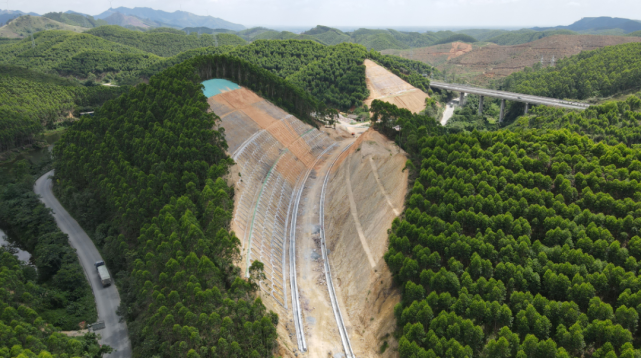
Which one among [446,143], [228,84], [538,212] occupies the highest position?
[228,84]

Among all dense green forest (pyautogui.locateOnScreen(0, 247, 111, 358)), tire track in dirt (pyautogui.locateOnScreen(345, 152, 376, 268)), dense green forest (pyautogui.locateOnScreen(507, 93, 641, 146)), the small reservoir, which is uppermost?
the small reservoir

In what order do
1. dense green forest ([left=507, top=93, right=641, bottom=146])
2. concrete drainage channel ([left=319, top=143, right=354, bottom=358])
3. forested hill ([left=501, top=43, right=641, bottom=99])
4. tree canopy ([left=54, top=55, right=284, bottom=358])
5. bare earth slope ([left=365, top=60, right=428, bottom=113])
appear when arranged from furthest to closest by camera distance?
1. bare earth slope ([left=365, top=60, right=428, bottom=113])
2. forested hill ([left=501, top=43, right=641, bottom=99])
3. dense green forest ([left=507, top=93, right=641, bottom=146])
4. concrete drainage channel ([left=319, top=143, right=354, bottom=358])
5. tree canopy ([left=54, top=55, right=284, bottom=358])

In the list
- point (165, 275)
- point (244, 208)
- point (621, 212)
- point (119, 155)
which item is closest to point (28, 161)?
point (119, 155)

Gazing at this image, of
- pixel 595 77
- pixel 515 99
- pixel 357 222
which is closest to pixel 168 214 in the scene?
pixel 357 222

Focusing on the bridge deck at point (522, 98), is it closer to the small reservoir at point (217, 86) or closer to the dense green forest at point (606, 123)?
the dense green forest at point (606, 123)

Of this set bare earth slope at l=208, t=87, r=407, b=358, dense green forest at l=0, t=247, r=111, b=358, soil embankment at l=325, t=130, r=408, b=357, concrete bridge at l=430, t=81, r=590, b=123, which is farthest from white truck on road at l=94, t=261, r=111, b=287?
concrete bridge at l=430, t=81, r=590, b=123

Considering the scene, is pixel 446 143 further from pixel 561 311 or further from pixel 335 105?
pixel 335 105

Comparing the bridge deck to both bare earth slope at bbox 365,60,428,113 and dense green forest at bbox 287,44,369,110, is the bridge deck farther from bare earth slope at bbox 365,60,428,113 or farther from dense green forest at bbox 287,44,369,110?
dense green forest at bbox 287,44,369,110

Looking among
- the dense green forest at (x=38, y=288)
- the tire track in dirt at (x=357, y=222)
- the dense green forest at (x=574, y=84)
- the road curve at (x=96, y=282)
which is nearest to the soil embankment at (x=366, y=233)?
the tire track in dirt at (x=357, y=222)
